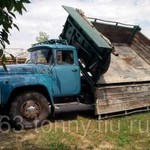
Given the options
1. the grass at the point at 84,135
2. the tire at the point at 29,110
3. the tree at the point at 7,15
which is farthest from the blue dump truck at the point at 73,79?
the tree at the point at 7,15

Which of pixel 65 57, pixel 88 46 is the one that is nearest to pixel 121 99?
pixel 88 46

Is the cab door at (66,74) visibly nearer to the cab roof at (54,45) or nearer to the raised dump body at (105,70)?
the cab roof at (54,45)

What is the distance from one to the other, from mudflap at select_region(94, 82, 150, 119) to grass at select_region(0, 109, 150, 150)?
1.06 ft

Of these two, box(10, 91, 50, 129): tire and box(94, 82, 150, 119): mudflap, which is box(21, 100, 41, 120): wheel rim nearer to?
box(10, 91, 50, 129): tire

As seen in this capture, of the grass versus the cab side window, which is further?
the cab side window

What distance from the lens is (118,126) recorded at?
6.15 m

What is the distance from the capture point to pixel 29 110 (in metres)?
5.85

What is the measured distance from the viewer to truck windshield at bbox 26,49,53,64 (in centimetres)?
655

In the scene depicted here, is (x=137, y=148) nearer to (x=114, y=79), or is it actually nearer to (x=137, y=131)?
(x=137, y=131)

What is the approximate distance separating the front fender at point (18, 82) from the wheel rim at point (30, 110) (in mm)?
435

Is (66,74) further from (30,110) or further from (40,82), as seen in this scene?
(30,110)

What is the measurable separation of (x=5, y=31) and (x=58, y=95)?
14.6ft

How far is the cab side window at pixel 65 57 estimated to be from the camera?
6.56m

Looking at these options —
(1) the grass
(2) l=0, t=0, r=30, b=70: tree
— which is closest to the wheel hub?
(1) the grass
